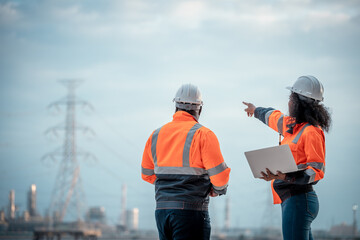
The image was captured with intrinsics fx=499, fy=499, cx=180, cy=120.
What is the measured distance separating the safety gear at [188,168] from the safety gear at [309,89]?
0.99m

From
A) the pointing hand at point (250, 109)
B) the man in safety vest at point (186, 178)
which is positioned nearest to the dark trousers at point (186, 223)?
the man in safety vest at point (186, 178)

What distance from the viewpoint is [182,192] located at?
13.7ft

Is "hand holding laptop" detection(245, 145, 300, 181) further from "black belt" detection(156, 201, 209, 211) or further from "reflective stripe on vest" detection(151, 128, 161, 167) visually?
"reflective stripe on vest" detection(151, 128, 161, 167)

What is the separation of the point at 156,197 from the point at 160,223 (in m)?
0.23

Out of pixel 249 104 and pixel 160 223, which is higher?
pixel 249 104

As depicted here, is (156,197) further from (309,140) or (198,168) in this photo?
(309,140)

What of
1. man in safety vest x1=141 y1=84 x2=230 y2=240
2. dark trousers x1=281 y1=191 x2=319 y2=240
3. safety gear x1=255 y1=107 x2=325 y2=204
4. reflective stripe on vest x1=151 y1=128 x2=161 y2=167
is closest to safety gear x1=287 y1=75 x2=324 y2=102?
safety gear x1=255 y1=107 x2=325 y2=204

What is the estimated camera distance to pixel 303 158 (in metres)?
4.43

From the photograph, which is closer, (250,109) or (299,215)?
(299,215)

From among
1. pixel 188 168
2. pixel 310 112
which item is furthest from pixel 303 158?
pixel 188 168

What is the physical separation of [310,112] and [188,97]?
1126 mm

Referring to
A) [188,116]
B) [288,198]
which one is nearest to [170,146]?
[188,116]

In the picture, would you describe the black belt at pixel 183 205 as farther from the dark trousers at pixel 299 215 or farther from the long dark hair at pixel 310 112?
the long dark hair at pixel 310 112

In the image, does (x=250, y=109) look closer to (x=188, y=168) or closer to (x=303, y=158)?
(x=303, y=158)
